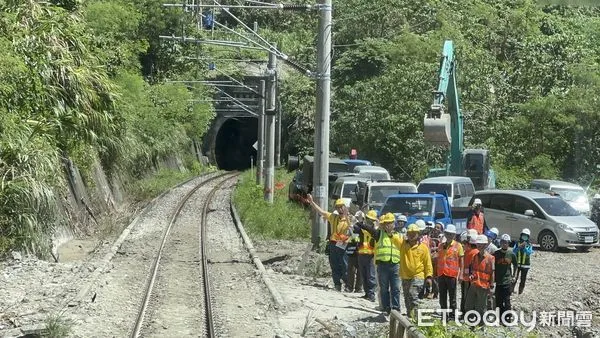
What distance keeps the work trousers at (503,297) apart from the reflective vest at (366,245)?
235cm

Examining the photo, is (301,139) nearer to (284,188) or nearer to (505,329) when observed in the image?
(284,188)

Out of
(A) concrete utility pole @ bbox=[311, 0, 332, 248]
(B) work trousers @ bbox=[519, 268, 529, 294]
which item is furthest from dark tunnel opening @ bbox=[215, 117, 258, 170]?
(B) work trousers @ bbox=[519, 268, 529, 294]

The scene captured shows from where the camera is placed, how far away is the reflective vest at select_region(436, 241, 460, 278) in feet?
48.2

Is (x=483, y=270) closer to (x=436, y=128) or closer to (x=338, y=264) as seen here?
(x=338, y=264)

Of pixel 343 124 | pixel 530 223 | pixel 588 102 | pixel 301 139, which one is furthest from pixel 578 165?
pixel 301 139

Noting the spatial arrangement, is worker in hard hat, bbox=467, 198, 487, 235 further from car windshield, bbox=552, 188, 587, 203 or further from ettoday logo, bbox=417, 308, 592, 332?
car windshield, bbox=552, 188, 587, 203

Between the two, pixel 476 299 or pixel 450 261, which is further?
pixel 450 261

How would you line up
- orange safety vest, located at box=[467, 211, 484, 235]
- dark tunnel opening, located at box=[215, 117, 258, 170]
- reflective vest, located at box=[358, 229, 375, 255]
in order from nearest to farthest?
reflective vest, located at box=[358, 229, 375, 255] < orange safety vest, located at box=[467, 211, 484, 235] < dark tunnel opening, located at box=[215, 117, 258, 170]

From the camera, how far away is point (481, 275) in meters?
14.3

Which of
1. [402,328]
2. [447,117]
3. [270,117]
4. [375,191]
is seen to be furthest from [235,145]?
[402,328]

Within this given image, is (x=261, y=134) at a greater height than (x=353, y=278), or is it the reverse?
(x=261, y=134)

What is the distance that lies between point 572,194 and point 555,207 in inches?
259

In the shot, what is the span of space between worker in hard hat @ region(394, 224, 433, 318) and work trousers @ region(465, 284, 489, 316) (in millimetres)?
723

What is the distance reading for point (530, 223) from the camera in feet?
87.3
